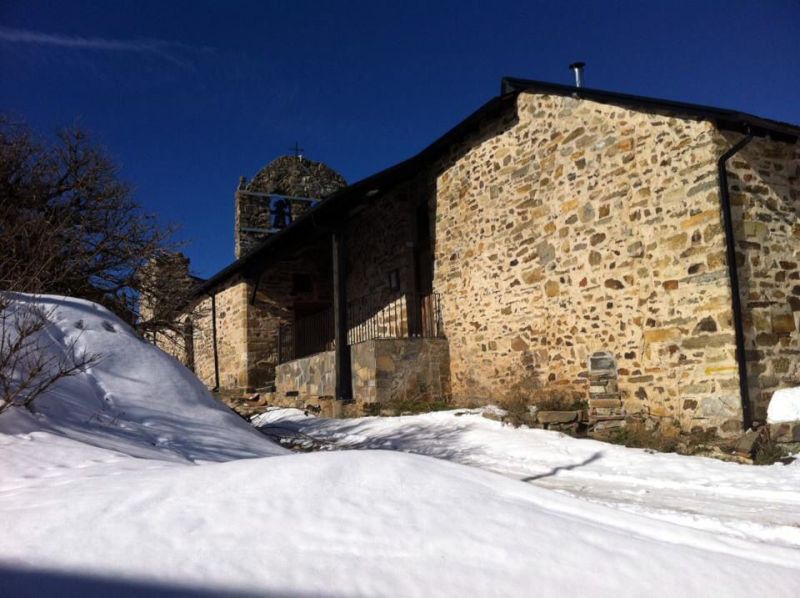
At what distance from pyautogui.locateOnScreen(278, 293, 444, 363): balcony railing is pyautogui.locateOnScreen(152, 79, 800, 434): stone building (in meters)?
0.05

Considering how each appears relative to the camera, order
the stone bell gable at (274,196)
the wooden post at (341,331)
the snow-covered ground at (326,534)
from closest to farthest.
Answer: the snow-covered ground at (326,534) → the wooden post at (341,331) → the stone bell gable at (274,196)

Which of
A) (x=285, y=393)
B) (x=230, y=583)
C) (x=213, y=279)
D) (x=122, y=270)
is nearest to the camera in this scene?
(x=230, y=583)

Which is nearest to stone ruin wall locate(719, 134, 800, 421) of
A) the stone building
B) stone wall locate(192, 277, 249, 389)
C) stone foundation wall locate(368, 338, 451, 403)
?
the stone building

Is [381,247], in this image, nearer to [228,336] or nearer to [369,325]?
[369,325]

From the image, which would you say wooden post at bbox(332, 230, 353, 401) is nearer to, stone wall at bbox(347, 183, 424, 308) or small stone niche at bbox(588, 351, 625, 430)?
stone wall at bbox(347, 183, 424, 308)

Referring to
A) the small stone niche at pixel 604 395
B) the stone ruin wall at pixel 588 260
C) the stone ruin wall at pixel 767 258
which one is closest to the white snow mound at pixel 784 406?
the stone ruin wall at pixel 767 258

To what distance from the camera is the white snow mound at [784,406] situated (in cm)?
611

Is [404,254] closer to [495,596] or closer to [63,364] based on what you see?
[63,364]

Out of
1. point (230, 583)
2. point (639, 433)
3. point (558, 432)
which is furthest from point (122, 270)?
point (230, 583)

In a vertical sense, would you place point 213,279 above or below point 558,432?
above

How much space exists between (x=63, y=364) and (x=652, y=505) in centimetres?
455

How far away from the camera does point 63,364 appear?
4.46 m

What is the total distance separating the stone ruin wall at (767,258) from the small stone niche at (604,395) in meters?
1.62

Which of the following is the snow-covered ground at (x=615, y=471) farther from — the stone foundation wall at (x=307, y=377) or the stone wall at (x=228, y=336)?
the stone wall at (x=228, y=336)
